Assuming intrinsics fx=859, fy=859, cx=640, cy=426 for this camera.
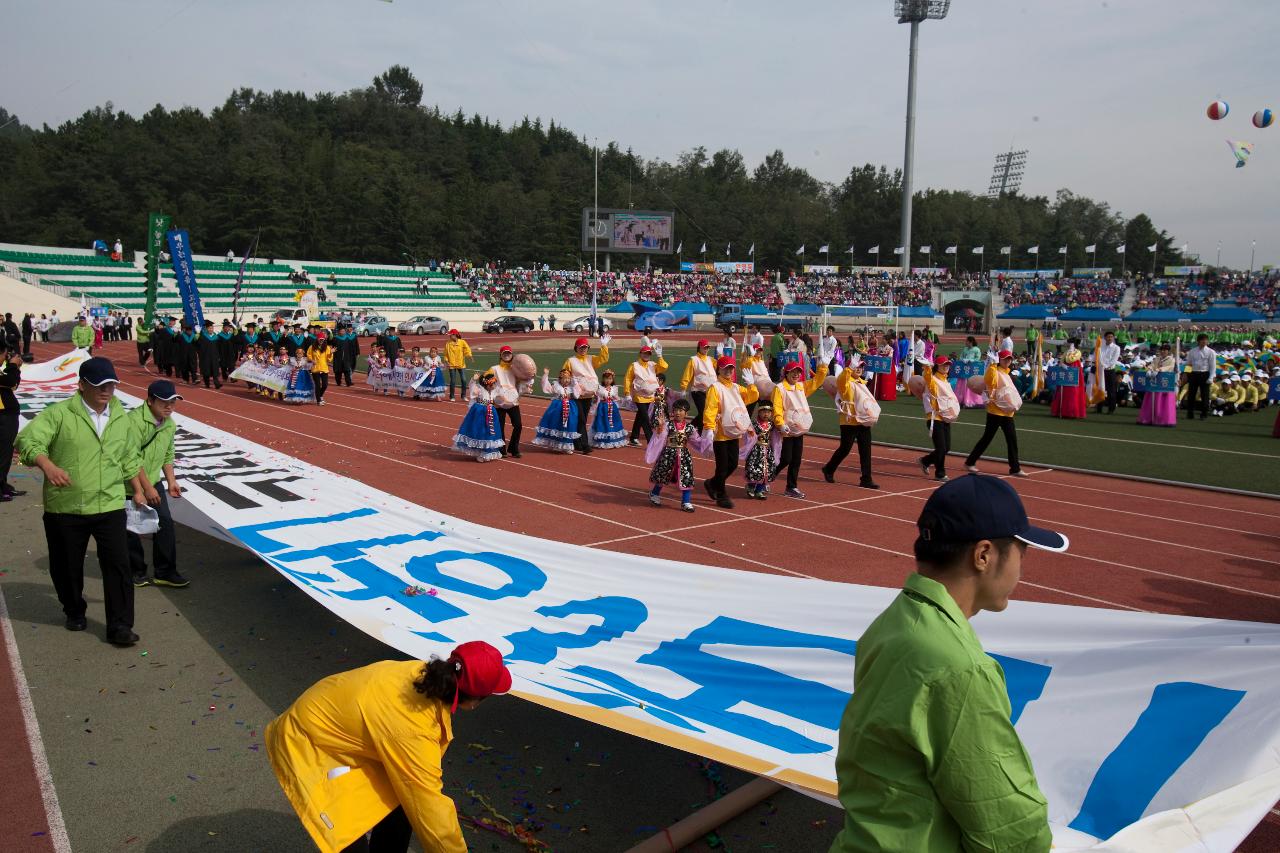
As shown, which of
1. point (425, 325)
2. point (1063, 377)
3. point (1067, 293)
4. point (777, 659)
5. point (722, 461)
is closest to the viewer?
point (777, 659)

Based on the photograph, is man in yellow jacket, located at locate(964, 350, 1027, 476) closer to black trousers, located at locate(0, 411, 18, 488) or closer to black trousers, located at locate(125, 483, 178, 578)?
black trousers, located at locate(125, 483, 178, 578)

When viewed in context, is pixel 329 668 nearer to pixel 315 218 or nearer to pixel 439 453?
pixel 439 453

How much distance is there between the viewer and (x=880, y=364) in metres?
23.8

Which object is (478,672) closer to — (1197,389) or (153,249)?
(1197,389)

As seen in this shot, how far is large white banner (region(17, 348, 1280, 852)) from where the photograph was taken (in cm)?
334

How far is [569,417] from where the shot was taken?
15523 millimetres

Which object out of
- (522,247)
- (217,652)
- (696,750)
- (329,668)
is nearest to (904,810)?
(696,750)

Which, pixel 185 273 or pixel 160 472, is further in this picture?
pixel 185 273

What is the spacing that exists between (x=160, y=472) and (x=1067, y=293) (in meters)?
81.7

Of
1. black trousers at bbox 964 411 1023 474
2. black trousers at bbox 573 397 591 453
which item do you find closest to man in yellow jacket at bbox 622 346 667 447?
black trousers at bbox 573 397 591 453

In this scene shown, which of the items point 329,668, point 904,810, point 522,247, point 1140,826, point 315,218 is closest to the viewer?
point 904,810

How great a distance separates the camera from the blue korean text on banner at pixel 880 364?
77.8 feet

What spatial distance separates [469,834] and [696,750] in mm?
1260

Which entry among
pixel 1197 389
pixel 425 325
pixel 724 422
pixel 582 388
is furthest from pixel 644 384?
pixel 425 325
